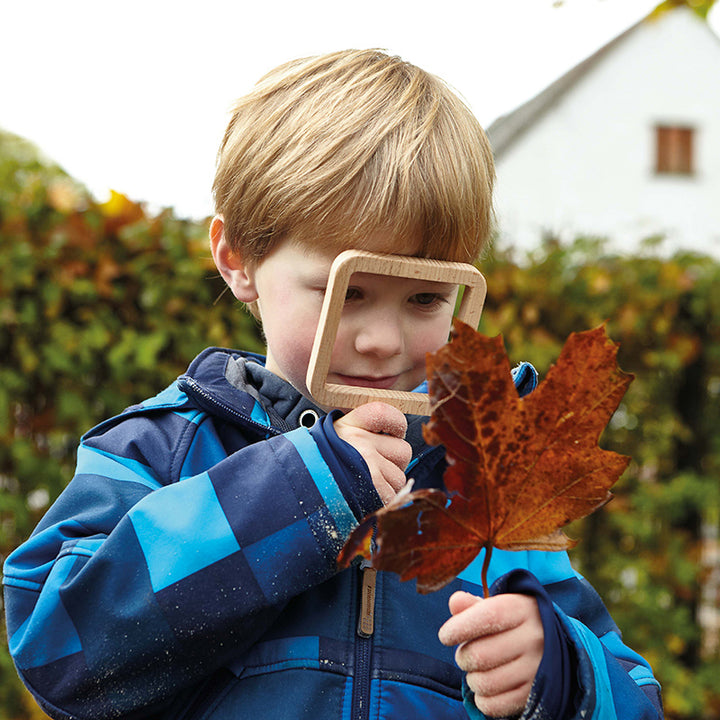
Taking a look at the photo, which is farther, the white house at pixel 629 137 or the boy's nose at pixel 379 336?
the white house at pixel 629 137

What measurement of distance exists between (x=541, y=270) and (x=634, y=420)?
2.60 feet

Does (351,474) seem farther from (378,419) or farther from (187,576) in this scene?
(187,576)

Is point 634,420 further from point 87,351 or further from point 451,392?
point 451,392

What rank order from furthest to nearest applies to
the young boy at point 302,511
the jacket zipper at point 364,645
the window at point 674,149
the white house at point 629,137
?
the window at point 674,149 < the white house at point 629,137 < the jacket zipper at point 364,645 < the young boy at point 302,511

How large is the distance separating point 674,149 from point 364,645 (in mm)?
20328

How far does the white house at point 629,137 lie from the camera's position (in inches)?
760

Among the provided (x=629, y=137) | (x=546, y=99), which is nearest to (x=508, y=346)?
(x=629, y=137)

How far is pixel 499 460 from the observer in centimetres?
90

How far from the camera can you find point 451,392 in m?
0.87

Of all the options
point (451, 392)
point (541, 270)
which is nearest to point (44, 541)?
point (451, 392)

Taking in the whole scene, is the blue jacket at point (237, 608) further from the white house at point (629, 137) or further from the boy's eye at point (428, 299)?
the white house at point (629, 137)

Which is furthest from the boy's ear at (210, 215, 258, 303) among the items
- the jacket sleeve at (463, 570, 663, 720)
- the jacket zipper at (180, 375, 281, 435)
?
the jacket sleeve at (463, 570, 663, 720)

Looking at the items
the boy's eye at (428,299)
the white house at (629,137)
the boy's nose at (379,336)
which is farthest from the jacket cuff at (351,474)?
the white house at (629,137)

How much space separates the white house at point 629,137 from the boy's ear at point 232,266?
17.8 metres
